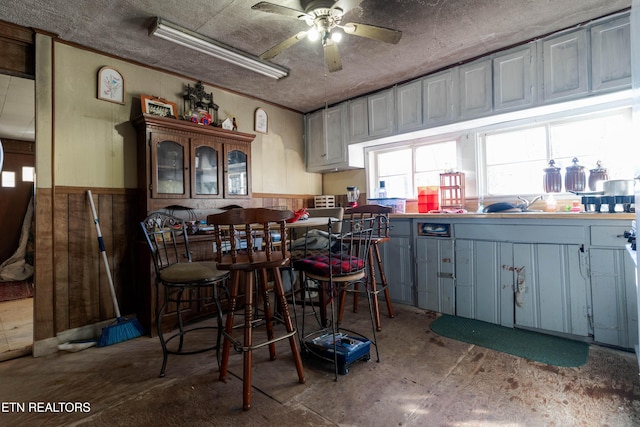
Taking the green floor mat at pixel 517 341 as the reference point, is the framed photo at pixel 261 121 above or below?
above

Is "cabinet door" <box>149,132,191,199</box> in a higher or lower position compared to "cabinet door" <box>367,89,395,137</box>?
lower

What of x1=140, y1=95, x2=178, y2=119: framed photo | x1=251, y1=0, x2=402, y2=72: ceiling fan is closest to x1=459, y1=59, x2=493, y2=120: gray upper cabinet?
x1=251, y1=0, x2=402, y2=72: ceiling fan

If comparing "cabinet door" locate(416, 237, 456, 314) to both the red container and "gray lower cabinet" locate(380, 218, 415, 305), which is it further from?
the red container

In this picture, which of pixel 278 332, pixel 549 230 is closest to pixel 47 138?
pixel 278 332

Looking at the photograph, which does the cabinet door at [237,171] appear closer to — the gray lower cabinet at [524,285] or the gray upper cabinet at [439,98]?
the gray upper cabinet at [439,98]

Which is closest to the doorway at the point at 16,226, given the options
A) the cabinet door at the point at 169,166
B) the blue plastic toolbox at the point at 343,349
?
the cabinet door at the point at 169,166

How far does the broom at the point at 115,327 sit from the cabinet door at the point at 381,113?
3.00 metres

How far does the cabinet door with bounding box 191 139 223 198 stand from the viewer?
3143 millimetres

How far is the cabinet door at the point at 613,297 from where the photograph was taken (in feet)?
6.91

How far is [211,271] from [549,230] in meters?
2.52

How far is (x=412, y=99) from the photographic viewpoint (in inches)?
136

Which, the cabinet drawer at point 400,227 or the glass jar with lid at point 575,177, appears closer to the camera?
the glass jar with lid at point 575,177

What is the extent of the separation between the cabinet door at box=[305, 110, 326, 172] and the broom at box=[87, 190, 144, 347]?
2.68 meters

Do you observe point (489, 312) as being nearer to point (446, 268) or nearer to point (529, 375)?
point (446, 268)
